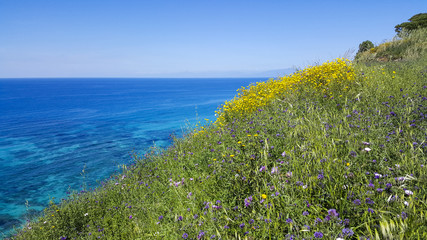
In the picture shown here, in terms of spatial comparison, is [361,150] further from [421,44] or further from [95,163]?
[421,44]

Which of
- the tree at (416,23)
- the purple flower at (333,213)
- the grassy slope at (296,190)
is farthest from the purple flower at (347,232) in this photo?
the tree at (416,23)

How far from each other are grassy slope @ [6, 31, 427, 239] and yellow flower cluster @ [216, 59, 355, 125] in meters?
1.74

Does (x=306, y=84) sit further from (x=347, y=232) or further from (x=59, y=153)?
(x=59, y=153)

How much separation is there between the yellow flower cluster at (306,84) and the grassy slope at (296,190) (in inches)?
68.4

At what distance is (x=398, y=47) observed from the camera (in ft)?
60.4

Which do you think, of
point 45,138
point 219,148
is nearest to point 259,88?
point 219,148

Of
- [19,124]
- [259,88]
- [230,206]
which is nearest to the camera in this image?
[230,206]

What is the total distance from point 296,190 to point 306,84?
22.4 feet

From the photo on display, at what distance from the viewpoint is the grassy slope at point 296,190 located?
8.21 feet

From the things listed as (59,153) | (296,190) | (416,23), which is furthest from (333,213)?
(416,23)

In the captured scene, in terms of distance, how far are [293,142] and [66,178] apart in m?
15.9

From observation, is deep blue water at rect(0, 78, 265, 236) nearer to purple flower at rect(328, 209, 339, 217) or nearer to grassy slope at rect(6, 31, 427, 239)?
grassy slope at rect(6, 31, 427, 239)

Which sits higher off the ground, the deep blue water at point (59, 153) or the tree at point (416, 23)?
the tree at point (416, 23)

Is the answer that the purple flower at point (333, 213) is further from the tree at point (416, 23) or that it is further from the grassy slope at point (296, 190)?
the tree at point (416, 23)
